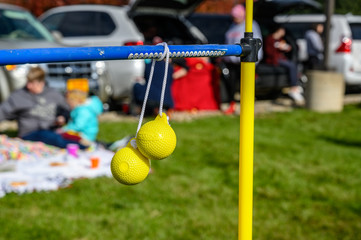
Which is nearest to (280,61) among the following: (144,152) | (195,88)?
(195,88)

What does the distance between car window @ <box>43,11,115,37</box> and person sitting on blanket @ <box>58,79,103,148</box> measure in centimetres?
272

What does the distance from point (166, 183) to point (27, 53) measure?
3487 mm

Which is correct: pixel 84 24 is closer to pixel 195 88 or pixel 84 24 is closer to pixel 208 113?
pixel 195 88

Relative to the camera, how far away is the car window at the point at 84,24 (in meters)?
8.73

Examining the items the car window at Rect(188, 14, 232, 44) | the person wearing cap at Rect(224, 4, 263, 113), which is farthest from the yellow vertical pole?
the car window at Rect(188, 14, 232, 44)

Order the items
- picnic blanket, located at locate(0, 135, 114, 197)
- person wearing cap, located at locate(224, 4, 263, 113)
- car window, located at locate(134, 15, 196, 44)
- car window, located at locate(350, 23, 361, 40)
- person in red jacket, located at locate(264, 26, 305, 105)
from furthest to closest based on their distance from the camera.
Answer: car window, located at locate(350, 23, 361, 40), person in red jacket, located at locate(264, 26, 305, 105), car window, located at locate(134, 15, 196, 44), person wearing cap, located at locate(224, 4, 263, 113), picnic blanket, located at locate(0, 135, 114, 197)

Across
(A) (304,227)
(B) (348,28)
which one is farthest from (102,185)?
(B) (348,28)

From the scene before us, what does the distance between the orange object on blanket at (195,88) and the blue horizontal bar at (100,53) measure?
715 cm

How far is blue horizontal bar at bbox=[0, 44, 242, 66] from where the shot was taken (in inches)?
56.8

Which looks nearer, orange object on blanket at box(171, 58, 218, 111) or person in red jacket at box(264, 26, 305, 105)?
orange object on blanket at box(171, 58, 218, 111)

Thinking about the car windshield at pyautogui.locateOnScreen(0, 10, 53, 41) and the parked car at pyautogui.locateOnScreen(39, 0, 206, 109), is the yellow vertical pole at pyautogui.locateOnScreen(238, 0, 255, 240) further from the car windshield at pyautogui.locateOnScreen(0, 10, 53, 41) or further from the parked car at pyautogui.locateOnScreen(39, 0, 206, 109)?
the car windshield at pyautogui.locateOnScreen(0, 10, 53, 41)

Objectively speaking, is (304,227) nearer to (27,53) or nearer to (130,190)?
(130,190)

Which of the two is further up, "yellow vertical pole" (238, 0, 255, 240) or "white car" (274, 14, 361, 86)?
"yellow vertical pole" (238, 0, 255, 240)

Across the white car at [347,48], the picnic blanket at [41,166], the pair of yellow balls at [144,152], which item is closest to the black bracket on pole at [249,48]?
the pair of yellow balls at [144,152]
